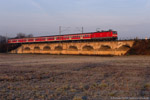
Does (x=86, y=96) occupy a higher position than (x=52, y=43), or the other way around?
(x=52, y=43)

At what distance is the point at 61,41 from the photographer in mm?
54562

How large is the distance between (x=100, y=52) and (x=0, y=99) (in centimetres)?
4162

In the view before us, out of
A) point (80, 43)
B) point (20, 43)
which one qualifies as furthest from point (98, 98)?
point (20, 43)

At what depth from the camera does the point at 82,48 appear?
49625 mm

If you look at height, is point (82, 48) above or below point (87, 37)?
below

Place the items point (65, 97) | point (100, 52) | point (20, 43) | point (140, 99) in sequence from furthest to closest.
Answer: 1. point (20, 43)
2. point (100, 52)
3. point (65, 97)
4. point (140, 99)

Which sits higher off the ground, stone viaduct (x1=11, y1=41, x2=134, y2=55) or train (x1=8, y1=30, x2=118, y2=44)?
train (x1=8, y1=30, x2=118, y2=44)

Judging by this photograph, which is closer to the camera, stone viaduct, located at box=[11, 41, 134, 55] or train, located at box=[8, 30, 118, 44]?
stone viaduct, located at box=[11, 41, 134, 55]

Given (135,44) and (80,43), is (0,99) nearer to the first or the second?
(135,44)

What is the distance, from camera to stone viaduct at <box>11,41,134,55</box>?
140 feet

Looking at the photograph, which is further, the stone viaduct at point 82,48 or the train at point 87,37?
the train at point 87,37

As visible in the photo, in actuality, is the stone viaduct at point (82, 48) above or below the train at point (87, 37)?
below

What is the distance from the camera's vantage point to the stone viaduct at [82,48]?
42.7 meters

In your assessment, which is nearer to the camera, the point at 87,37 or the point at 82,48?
the point at 87,37
